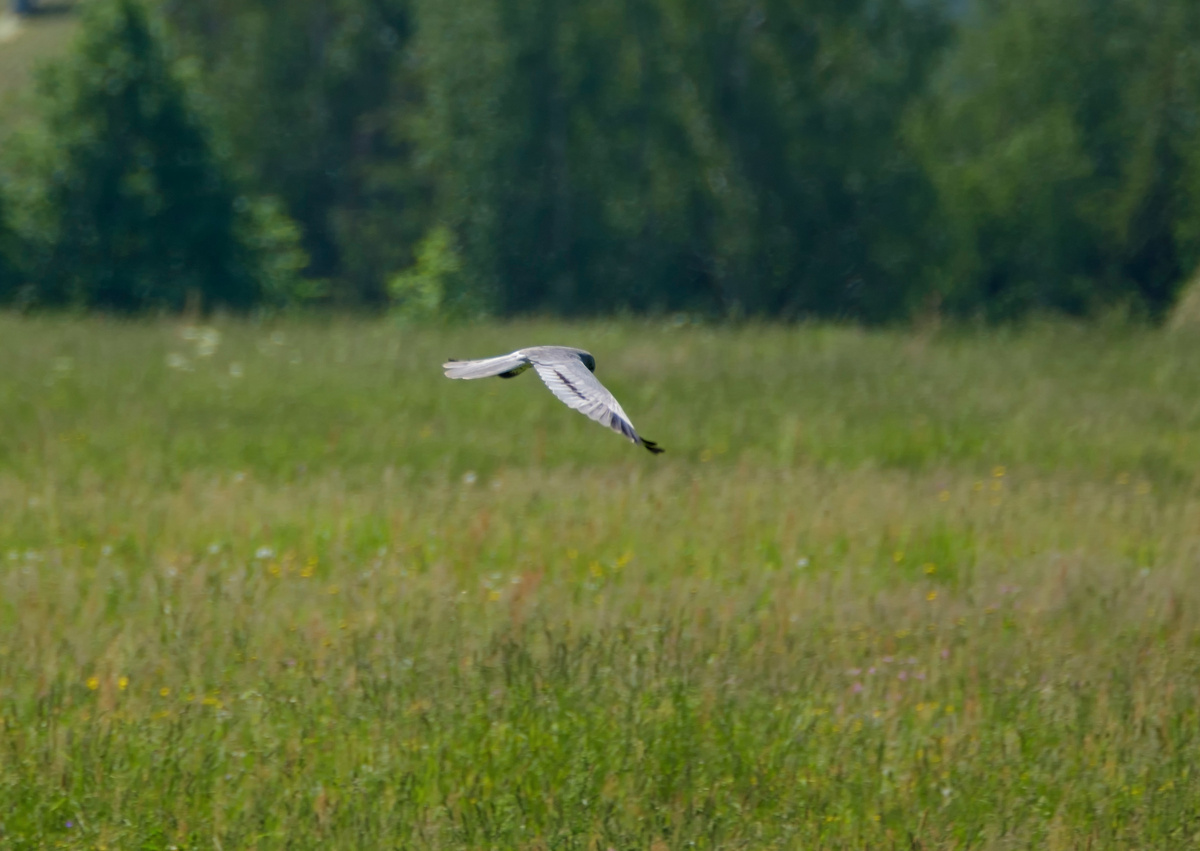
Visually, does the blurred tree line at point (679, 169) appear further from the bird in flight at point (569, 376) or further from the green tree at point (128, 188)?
the bird in flight at point (569, 376)

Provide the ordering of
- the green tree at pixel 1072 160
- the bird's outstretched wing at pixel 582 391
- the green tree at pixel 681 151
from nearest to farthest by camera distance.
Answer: the bird's outstretched wing at pixel 582 391 < the green tree at pixel 681 151 < the green tree at pixel 1072 160

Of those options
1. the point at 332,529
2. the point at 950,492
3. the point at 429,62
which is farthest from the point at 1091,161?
the point at 332,529

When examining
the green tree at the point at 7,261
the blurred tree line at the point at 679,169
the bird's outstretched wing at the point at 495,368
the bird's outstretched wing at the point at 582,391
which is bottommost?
the green tree at the point at 7,261

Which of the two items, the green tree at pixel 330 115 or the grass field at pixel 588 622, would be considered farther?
the green tree at pixel 330 115

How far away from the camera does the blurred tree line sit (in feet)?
83.3

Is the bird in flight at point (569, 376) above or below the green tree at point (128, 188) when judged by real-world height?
above

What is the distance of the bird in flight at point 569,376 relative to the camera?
263 centimetres

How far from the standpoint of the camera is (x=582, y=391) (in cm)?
287

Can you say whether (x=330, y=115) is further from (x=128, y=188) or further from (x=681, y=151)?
(x=681, y=151)

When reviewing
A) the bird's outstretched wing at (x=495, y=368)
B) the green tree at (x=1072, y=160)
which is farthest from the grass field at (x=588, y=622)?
the green tree at (x=1072, y=160)

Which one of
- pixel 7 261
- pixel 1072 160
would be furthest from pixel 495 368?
pixel 1072 160

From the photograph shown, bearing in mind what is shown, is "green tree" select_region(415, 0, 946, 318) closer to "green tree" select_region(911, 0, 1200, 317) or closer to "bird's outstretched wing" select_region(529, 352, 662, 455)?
"green tree" select_region(911, 0, 1200, 317)

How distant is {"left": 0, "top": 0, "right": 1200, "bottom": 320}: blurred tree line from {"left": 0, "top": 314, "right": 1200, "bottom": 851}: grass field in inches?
630

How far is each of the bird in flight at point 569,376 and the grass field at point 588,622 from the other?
130 cm
